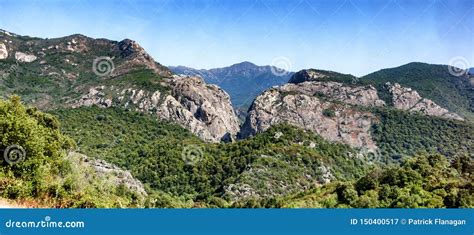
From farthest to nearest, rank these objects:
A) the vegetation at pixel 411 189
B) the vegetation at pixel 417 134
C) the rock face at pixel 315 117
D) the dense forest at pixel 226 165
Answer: the rock face at pixel 315 117
the vegetation at pixel 417 134
the vegetation at pixel 411 189
the dense forest at pixel 226 165

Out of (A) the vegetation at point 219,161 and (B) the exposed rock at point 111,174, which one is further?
(A) the vegetation at point 219,161

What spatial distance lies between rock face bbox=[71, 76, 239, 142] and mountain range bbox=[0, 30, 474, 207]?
0.47 meters

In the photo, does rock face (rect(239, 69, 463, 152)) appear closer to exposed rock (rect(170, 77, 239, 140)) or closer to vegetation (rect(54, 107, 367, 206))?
exposed rock (rect(170, 77, 239, 140))

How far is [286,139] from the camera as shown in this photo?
11381 centimetres

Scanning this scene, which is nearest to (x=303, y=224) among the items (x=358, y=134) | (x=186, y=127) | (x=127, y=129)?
(x=127, y=129)

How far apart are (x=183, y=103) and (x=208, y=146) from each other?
180 feet

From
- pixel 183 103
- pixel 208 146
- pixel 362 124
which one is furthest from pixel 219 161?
→ pixel 362 124

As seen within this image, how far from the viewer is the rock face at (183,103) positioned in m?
164

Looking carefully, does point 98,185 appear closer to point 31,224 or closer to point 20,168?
point 20,168

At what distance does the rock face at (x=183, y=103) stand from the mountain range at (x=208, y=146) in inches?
18.5

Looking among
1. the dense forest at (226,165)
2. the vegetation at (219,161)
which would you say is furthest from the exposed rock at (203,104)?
the vegetation at (219,161)

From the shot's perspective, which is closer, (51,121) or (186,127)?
(51,121)

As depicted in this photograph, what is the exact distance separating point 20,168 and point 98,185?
21.7 meters

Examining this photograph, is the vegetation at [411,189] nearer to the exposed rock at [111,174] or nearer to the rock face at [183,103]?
the exposed rock at [111,174]
